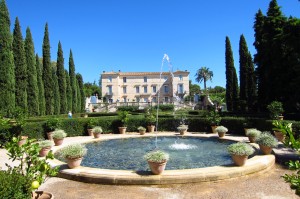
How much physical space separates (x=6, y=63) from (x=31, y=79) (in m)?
4.67

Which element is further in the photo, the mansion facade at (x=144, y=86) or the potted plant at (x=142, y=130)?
the mansion facade at (x=144, y=86)

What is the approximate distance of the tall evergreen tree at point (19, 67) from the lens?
68.1ft

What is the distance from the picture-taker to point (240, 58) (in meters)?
26.5

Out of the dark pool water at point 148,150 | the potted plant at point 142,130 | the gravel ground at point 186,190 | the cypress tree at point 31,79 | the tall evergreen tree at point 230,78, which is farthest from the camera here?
the tall evergreen tree at point 230,78

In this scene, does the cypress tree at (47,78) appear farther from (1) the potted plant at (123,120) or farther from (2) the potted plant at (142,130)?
(2) the potted plant at (142,130)

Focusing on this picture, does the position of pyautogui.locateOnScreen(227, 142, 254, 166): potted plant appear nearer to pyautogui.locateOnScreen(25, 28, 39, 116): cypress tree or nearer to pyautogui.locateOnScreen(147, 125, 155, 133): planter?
pyautogui.locateOnScreen(147, 125, 155, 133): planter

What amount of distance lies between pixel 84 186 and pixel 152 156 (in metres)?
1.71

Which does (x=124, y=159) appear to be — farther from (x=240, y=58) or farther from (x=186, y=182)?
(x=240, y=58)

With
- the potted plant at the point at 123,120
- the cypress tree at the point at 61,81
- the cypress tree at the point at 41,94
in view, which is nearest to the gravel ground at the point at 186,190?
the potted plant at the point at 123,120

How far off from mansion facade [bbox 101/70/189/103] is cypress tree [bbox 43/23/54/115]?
3099 centimetres

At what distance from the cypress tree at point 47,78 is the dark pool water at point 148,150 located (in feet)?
49.8

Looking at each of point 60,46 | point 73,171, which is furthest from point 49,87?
point 73,171

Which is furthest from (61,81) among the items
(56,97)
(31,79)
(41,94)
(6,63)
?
(6,63)

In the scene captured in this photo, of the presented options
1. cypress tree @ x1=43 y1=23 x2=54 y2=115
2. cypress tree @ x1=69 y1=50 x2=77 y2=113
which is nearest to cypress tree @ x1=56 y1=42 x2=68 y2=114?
cypress tree @ x1=43 y1=23 x2=54 y2=115
